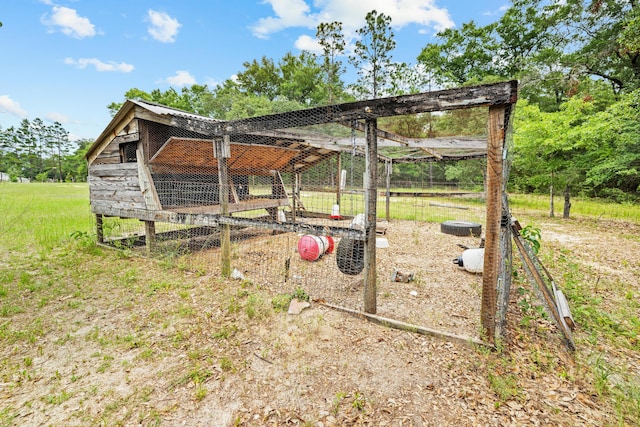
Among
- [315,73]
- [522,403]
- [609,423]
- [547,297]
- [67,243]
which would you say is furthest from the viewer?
[315,73]

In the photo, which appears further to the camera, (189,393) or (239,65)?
(239,65)

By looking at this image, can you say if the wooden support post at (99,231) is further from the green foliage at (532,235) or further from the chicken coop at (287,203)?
the green foliage at (532,235)

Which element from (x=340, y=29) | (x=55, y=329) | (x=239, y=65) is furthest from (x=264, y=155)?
(x=239, y=65)

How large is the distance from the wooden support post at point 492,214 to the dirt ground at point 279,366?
1.21 ft

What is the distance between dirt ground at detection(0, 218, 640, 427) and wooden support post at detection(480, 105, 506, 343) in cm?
37

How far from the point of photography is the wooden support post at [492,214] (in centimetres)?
235

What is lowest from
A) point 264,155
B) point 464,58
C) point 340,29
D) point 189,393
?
point 189,393

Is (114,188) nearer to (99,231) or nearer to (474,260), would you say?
(99,231)

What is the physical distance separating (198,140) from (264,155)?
204cm

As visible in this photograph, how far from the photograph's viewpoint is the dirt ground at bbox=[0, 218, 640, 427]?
203 centimetres

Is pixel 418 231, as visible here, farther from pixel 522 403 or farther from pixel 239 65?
pixel 239 65

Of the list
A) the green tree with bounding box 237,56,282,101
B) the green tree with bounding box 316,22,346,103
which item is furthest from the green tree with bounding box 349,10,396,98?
the green tree with bounding box 237,56,282,101

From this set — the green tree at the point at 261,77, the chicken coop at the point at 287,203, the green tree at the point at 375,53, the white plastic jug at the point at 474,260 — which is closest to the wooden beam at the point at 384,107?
the chicken coop at the point at 287,203

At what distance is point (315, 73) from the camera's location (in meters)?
31.7
